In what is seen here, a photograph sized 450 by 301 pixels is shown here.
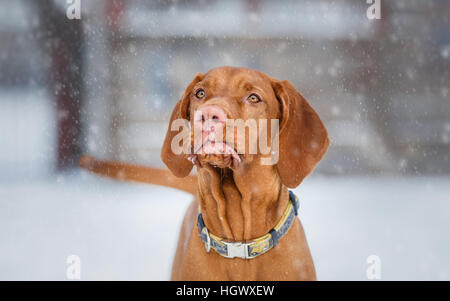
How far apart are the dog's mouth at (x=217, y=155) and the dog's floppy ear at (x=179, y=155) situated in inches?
12.7

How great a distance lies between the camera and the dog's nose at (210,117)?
1.61 meters

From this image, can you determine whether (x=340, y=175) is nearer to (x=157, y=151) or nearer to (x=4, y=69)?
(x=157, y=151)

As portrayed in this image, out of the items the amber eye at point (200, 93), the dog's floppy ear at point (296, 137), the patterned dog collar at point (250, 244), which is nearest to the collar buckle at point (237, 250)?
the patterned dog collar at point (250, 244)

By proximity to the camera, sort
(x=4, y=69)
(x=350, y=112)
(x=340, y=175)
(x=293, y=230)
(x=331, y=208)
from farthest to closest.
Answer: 1. (x=350, y=112)
2. (x=340, y=175)
3. (x=4, y=69)
4. (x=331, y=208)
5. (x=293, y=230)

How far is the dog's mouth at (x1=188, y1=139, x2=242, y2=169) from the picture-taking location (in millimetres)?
1644

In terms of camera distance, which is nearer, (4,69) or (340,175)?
(4,69)

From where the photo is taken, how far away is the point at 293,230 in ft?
6.39

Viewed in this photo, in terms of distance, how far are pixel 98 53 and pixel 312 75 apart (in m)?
2.92

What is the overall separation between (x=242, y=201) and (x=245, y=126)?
368mm

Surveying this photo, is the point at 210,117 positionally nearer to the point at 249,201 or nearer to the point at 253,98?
the point at 253,98

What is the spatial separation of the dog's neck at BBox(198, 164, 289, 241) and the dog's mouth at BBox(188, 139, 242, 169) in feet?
0.44

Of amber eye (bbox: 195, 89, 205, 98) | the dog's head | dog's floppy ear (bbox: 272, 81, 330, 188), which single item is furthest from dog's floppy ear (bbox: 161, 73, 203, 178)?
dog's floppy ear (bbox: 272, 81, 330, 188)

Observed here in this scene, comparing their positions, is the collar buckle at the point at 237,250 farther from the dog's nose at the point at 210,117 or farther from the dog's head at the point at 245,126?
the dog's nose at the point at 210,117

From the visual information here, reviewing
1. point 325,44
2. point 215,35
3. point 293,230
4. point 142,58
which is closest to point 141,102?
point 142,58
